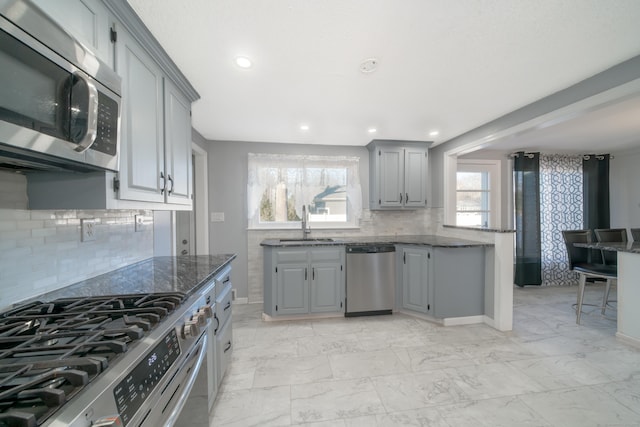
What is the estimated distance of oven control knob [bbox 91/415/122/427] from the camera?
506 mm

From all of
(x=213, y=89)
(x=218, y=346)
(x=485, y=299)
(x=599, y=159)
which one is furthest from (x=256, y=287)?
(x=599, y=159)

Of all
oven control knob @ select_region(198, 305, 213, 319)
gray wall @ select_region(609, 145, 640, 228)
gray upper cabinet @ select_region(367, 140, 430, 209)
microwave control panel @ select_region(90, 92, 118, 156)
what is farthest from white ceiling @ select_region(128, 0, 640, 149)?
gray wall @ select_region(609, 145, 640, 228)

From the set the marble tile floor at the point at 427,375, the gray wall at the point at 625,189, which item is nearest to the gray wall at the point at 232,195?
the marble tile floor at the point at 427,375

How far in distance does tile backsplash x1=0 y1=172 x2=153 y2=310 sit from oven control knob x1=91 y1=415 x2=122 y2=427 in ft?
2.77

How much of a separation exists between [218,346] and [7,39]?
1.60m

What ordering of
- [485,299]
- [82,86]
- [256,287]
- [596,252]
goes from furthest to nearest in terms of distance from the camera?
[596,252] < [256,287] < [485,299] < [82,86]

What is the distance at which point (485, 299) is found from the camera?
2584 mm

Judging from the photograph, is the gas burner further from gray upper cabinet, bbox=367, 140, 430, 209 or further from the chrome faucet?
gray upper cabinet, bbox=367, 140, 430, 209

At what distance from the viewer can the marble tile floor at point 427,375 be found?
142cm

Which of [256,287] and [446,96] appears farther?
[256,287]

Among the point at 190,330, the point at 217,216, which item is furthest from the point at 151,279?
the point at 217,216

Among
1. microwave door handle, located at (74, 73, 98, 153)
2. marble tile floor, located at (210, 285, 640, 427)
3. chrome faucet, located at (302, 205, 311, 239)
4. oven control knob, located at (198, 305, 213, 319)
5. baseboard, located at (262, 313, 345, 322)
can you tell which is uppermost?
microwave door handle, located at (74, 73, 98, 153)

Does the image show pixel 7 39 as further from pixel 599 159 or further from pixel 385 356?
pixel 599 159

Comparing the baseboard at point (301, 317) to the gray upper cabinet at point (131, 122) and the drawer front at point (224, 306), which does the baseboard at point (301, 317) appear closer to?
the drawer front at point (224, 306)
